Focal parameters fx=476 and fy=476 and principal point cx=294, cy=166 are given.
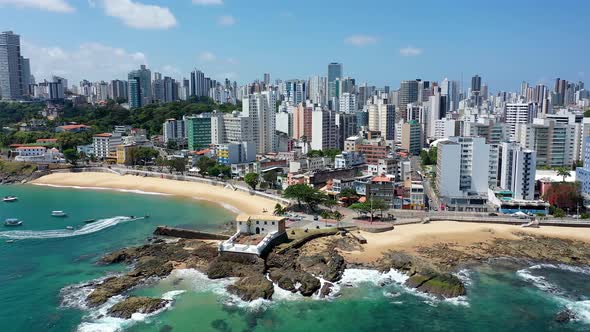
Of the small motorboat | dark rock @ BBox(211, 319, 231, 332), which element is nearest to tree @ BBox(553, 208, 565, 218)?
dark rock @ BBox(211, 319, 231, 332)

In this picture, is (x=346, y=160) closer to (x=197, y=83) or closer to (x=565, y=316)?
(x=565, y=316)

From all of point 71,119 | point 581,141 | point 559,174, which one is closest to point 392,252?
point 559,174

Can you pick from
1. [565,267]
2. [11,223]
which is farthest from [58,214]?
[565,267]

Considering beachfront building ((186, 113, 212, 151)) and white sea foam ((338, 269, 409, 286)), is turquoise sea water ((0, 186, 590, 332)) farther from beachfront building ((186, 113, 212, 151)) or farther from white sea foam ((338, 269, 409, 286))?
beachfront building ((186, 113, 212, 151))

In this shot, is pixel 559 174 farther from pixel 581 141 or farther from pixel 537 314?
pixel 537 314

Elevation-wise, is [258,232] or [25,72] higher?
[25,72]

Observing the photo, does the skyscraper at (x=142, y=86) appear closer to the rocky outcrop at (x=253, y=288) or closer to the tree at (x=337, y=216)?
the tree at (x=337, y=216)
